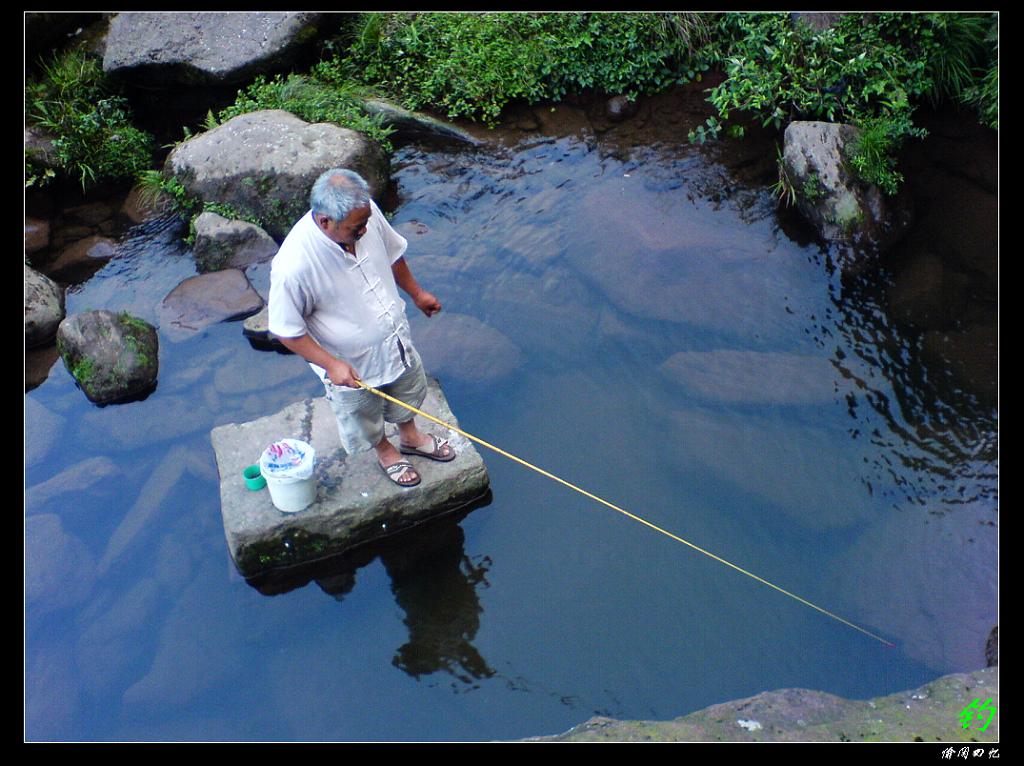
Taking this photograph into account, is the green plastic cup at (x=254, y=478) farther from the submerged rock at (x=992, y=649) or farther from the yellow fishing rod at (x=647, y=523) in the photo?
the submerged rock at (x=992, y=649)

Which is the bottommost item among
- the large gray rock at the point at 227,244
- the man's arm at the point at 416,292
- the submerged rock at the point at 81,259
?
the submerged rock at the point at 81,259

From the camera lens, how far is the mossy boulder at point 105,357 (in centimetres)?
622

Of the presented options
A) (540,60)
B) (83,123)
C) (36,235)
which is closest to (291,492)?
(36,235)

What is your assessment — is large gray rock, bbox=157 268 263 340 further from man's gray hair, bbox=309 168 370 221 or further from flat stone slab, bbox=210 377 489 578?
man's gray hair, bbox=309 168 370 221

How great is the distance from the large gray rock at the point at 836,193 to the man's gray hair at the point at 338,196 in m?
4.73

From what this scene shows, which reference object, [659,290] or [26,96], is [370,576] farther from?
[26,96]

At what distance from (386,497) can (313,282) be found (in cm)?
161

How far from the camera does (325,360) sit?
419 cm

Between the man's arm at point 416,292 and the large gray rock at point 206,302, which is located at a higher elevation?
the man's arm at point 416,292

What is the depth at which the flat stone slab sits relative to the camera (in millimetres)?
4957

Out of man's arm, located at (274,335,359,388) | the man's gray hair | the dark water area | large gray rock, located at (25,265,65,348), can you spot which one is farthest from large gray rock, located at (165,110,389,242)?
the man's gray hair

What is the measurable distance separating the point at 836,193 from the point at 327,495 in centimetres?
497

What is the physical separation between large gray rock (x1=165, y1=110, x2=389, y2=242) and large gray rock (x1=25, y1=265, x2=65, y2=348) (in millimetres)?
1553

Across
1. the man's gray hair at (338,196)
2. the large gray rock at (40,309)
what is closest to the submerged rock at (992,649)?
the man's gray hair at (338,196)
